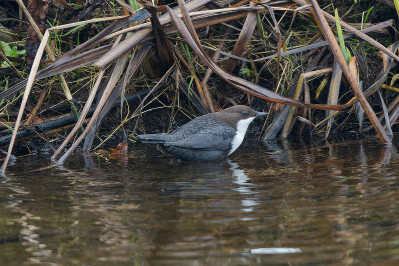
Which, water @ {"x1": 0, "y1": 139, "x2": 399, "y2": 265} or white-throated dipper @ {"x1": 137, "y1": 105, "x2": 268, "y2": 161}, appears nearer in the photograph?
water @ {"x1": 0, "y1": 139, "x2": 399, "y2": 265}

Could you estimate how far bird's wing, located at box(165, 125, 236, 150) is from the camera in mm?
→ 4770

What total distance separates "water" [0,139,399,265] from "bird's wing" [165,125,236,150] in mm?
367

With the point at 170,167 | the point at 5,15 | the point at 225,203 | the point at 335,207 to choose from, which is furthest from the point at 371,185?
the point at 5,15

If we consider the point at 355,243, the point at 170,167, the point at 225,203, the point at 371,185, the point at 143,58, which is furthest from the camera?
the point at 143,58

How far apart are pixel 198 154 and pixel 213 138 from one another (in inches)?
7.8

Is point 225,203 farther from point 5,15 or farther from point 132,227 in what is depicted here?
point 5,15

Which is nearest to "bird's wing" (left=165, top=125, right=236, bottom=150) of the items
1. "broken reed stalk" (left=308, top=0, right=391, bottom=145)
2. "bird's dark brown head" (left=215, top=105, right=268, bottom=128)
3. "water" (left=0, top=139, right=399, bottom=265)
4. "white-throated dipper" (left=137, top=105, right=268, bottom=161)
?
"white-throated dipper" (left=137, top=105, right=268, bottom=161)

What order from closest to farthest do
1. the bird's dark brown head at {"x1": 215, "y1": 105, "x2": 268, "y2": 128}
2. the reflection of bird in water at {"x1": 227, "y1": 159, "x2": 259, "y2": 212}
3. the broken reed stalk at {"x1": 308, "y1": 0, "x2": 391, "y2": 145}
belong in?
1. the reflection of bird in water at {"x1": 227, "y1": 159, "x2": 259, "y2": 212}
2. the broken reed stalk at {"x1": 308, "y1": 0, "x2": 391, "y2": 145}
3. the bird's dark brown head at {"x1": 215, "y1": 105, "x2": 268, "y2": 128}

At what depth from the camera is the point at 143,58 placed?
16.2 feet

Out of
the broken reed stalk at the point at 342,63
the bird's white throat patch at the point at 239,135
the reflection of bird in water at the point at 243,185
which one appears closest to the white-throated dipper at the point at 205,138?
the bird's white throat patch at the point at 239,135

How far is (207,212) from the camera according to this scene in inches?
112

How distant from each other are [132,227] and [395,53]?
3.63 m

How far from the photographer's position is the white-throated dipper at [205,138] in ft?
15.4

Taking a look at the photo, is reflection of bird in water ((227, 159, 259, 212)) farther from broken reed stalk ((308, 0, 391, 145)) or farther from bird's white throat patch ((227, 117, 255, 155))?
broken reed stalk ((308, 0, 391, 145))
